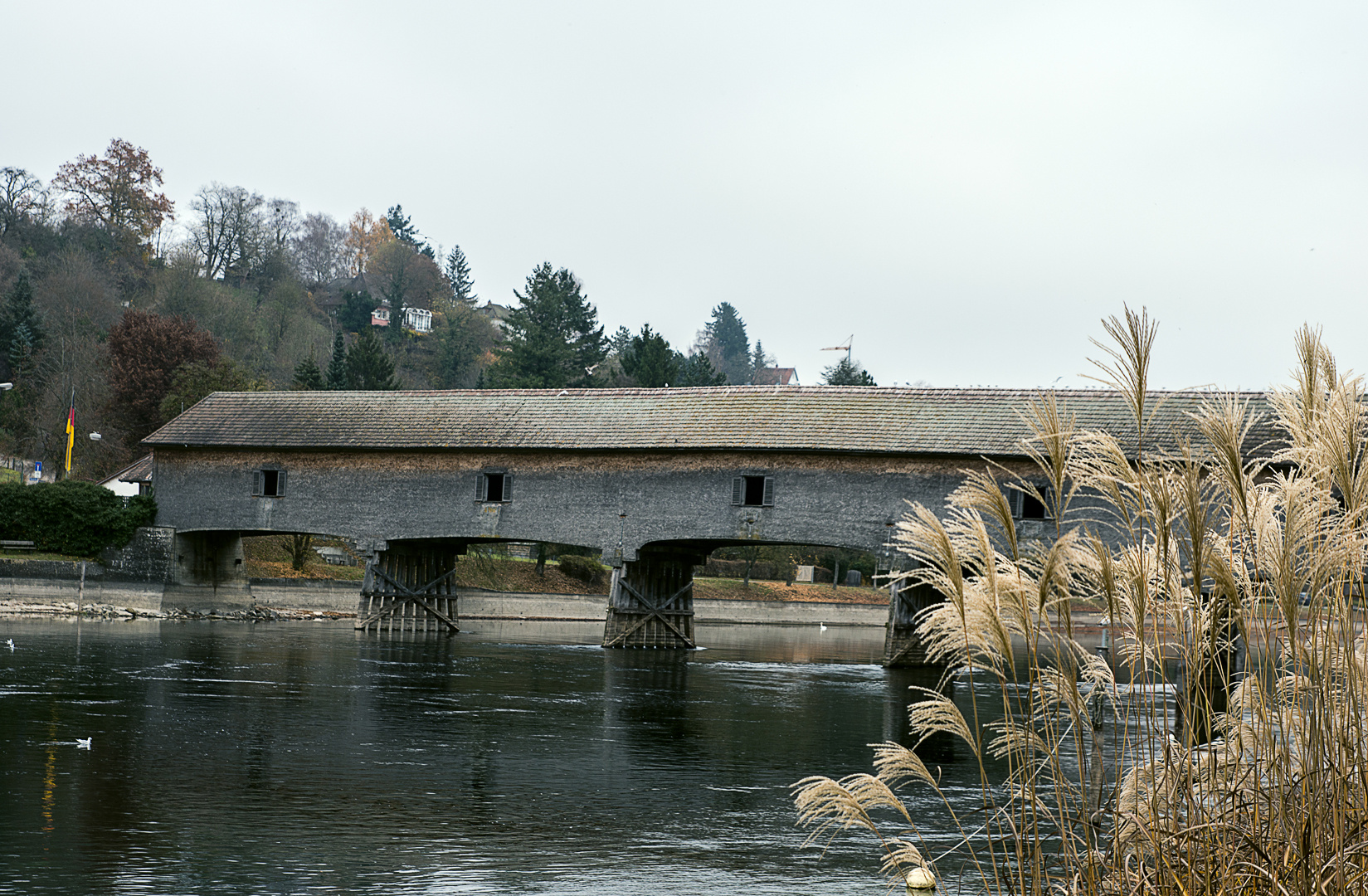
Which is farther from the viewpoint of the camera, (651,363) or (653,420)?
(651,363)

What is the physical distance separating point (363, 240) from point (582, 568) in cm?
4514

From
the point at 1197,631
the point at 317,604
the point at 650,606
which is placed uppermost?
the point at 1197,631

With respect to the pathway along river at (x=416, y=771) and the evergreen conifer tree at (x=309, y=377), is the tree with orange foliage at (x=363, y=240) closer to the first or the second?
the evergreen conifer tree at (x=309, y=377)

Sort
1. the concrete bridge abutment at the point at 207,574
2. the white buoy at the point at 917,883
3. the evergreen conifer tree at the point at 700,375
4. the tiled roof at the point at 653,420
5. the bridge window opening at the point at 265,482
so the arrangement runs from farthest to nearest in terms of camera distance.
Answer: the evergreen conifer tree at the point at 700,375 → the concrete bridge abutment at the point at 207,574 → the bridge window opening at the point at 265,482 → the tiled roof at the point at 653,420 → the white buoy at the point at 917,883

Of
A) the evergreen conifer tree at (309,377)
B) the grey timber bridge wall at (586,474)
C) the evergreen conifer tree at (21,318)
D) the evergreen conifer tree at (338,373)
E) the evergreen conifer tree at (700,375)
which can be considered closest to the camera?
the grey timber bridge wall at (586,474)

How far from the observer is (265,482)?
105ft

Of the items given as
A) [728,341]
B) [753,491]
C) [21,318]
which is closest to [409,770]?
[753,491]

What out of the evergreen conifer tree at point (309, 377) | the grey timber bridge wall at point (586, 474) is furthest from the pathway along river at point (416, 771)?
the evergreen conifer tree at point (309, 377)

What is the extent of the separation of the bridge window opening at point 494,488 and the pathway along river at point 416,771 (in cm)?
571

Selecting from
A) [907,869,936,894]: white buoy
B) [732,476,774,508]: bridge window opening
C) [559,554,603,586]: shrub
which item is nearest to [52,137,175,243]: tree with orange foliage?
[559,554,603,586]: shrub

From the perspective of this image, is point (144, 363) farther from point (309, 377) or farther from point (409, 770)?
point (409, 770)

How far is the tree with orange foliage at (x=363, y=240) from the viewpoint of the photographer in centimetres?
8438

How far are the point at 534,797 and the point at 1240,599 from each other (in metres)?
8.03

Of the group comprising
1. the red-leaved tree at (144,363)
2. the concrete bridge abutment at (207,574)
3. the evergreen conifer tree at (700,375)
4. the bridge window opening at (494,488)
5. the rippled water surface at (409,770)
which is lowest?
the rippled water surface at (409,770)
